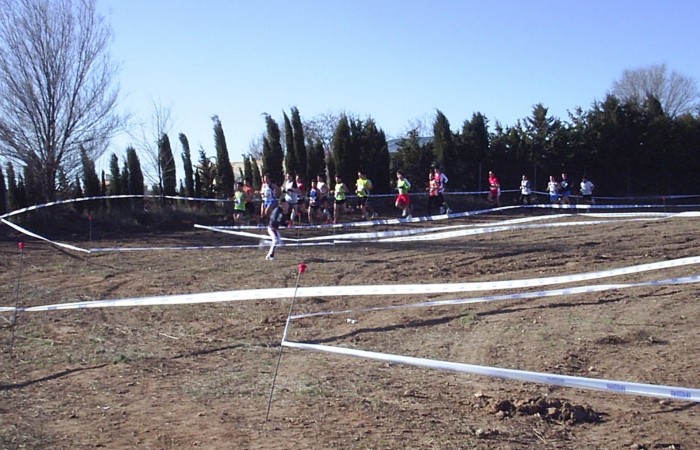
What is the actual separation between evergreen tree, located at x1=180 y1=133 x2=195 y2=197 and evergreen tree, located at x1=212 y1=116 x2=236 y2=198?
5.06 ft

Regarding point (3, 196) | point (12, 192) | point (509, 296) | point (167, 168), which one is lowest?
point (509, 296)

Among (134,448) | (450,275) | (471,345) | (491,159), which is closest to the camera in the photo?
(134,448)

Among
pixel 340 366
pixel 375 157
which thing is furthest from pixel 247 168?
pixel 340 366

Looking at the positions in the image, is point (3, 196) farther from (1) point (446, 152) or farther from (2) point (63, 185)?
(1) point (446, 152)

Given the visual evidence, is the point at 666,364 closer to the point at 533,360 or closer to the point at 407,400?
the point at 533,360

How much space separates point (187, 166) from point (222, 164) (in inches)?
73.9

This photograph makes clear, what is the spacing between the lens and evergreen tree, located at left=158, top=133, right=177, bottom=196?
33.7 m

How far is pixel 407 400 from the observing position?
7.01 m

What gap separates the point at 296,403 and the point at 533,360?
3.04 m

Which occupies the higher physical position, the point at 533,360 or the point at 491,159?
the point at 491,159

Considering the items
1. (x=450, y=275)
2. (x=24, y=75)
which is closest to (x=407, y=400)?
(x=450, y=275)

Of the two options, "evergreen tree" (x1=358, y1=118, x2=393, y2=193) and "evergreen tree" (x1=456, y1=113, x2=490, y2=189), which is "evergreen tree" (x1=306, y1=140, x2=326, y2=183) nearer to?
"evergreen tree" (x1=358, y1=118, x2=393, y2=193)

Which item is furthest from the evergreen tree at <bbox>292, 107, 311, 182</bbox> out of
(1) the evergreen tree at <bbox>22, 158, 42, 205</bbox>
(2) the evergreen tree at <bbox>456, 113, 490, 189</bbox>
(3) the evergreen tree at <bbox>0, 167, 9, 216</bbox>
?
(3) the evergreen tree at <bbox>0, 167, 9, 216</bbox>

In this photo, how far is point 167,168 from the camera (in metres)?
33.8
